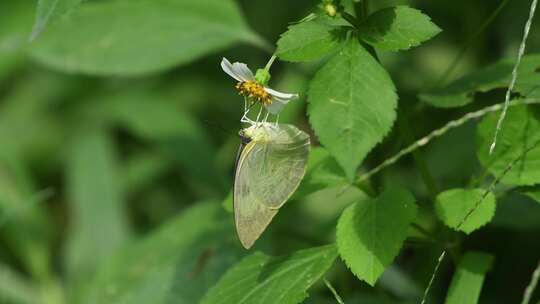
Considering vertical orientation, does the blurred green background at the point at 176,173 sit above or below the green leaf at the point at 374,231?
below

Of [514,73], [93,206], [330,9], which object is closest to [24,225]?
[93,206]

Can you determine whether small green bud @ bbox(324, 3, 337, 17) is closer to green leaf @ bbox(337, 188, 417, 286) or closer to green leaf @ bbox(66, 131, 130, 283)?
green leaf @ bbox(337, 188, 417, 286)

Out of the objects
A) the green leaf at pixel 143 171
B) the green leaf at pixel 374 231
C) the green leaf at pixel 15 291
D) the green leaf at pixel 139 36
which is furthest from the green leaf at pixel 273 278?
the green leaf at pixel 143 171

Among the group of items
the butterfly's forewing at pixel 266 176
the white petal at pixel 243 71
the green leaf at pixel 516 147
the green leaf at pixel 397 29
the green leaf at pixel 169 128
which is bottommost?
the green leaf at pixel 169 128

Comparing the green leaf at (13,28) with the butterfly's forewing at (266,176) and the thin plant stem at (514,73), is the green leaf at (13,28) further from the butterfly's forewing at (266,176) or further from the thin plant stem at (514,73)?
the thin plant stem at (514,73)

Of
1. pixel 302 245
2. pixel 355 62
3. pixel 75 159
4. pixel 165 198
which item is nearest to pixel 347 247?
pixel 355 62

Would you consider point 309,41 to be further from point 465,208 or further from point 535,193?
point 535,193

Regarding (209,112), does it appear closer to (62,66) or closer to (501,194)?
(62,66)
